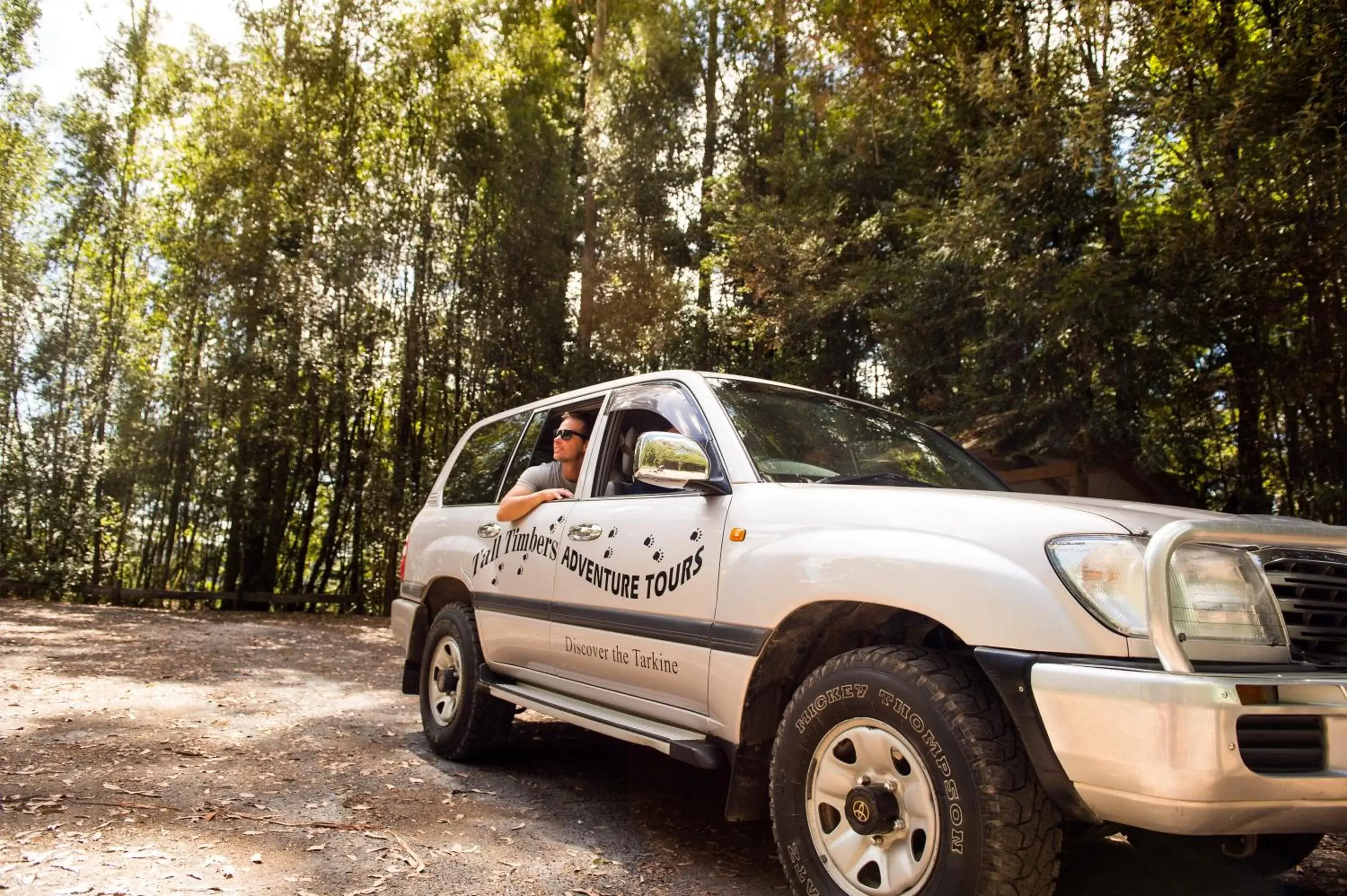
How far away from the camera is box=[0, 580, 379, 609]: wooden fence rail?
51.7 ft

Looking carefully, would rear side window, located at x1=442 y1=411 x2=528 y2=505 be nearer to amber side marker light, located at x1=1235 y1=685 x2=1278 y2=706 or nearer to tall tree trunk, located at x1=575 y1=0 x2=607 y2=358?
amber side marker light, located at x1=1235 y1=685 x2=1278 y2=706

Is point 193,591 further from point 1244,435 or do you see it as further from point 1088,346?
point 1244,435

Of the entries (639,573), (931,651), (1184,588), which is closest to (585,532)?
(639,573)

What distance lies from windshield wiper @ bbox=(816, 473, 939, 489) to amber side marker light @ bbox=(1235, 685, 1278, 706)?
1.29 m

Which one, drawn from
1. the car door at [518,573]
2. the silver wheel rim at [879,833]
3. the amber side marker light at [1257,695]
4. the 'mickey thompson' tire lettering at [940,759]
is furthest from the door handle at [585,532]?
the amber side marker light at [1257,695]

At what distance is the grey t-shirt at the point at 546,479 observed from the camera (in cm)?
440

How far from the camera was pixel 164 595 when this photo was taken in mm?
16250

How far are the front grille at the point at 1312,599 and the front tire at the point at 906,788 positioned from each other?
0.75 m

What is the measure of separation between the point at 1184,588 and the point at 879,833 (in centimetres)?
101

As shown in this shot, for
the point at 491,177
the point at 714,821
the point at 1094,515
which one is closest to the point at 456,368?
the point at 491,177

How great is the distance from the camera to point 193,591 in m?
16.3

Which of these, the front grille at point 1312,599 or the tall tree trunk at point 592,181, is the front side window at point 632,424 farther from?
the tall tree trunk at point 592,181

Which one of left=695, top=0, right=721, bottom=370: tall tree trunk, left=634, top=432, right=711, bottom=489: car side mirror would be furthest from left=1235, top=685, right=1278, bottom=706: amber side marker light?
left=695, top=0, right=721, bottom=370: tall tree trunk

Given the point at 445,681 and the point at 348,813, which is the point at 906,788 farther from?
the point at 445,681
